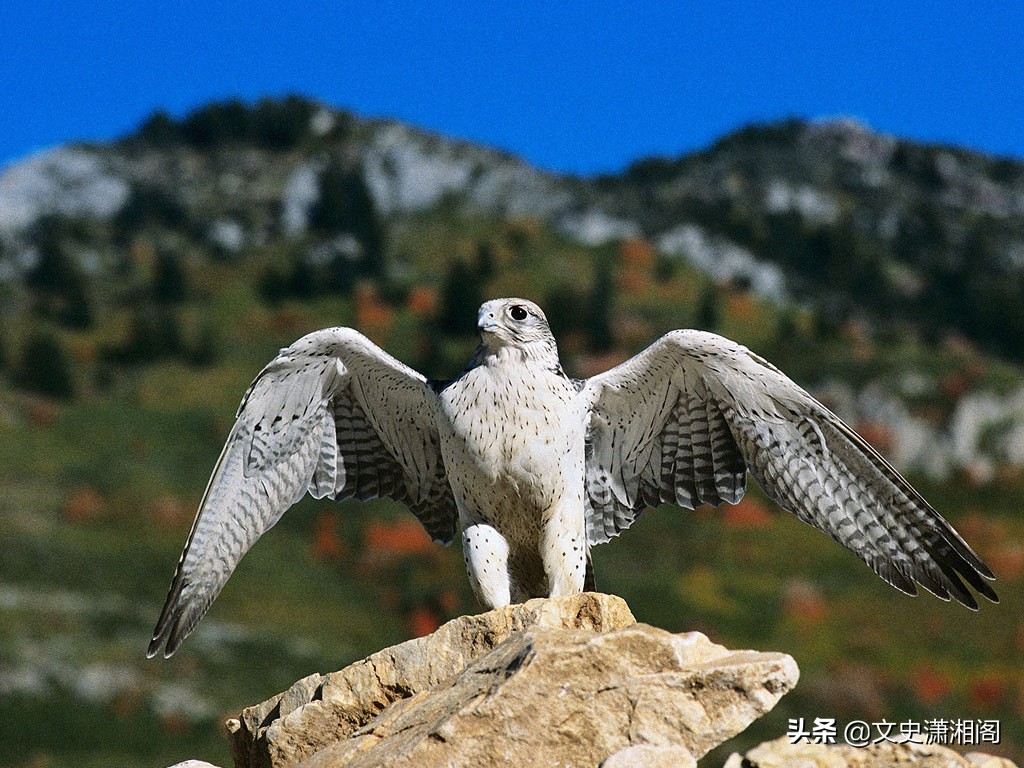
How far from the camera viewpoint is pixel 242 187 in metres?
70.3

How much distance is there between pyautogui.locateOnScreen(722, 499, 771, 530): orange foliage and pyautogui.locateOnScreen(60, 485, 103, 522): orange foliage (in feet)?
56.8

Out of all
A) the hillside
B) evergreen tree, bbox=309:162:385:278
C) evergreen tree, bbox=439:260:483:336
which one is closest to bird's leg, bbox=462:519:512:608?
the hillside

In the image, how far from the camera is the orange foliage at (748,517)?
40281mm

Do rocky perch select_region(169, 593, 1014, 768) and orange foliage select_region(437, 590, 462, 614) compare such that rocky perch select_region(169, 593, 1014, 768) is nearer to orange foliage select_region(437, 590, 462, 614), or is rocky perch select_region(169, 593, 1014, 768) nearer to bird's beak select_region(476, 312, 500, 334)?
bird's beak select_region(476, 312, 500, 334)

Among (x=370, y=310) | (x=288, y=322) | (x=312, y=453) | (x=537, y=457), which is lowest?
(x=537, y=457)

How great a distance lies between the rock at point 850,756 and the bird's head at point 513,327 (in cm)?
246

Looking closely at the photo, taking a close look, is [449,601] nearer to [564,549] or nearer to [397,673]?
[564,549]

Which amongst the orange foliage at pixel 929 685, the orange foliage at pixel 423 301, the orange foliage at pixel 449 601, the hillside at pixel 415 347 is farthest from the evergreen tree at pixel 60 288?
the orange foliage at pixel 929 685

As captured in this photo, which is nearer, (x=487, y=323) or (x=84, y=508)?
(x=487, y=323)

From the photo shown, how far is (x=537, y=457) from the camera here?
7.79m

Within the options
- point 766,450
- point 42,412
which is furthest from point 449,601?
point 766,450

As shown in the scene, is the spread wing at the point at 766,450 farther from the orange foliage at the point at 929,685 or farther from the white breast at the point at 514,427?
the orange foliage at the point at 929,685

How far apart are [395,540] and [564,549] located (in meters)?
30.8

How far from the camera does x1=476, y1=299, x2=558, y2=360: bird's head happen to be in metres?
7.68
